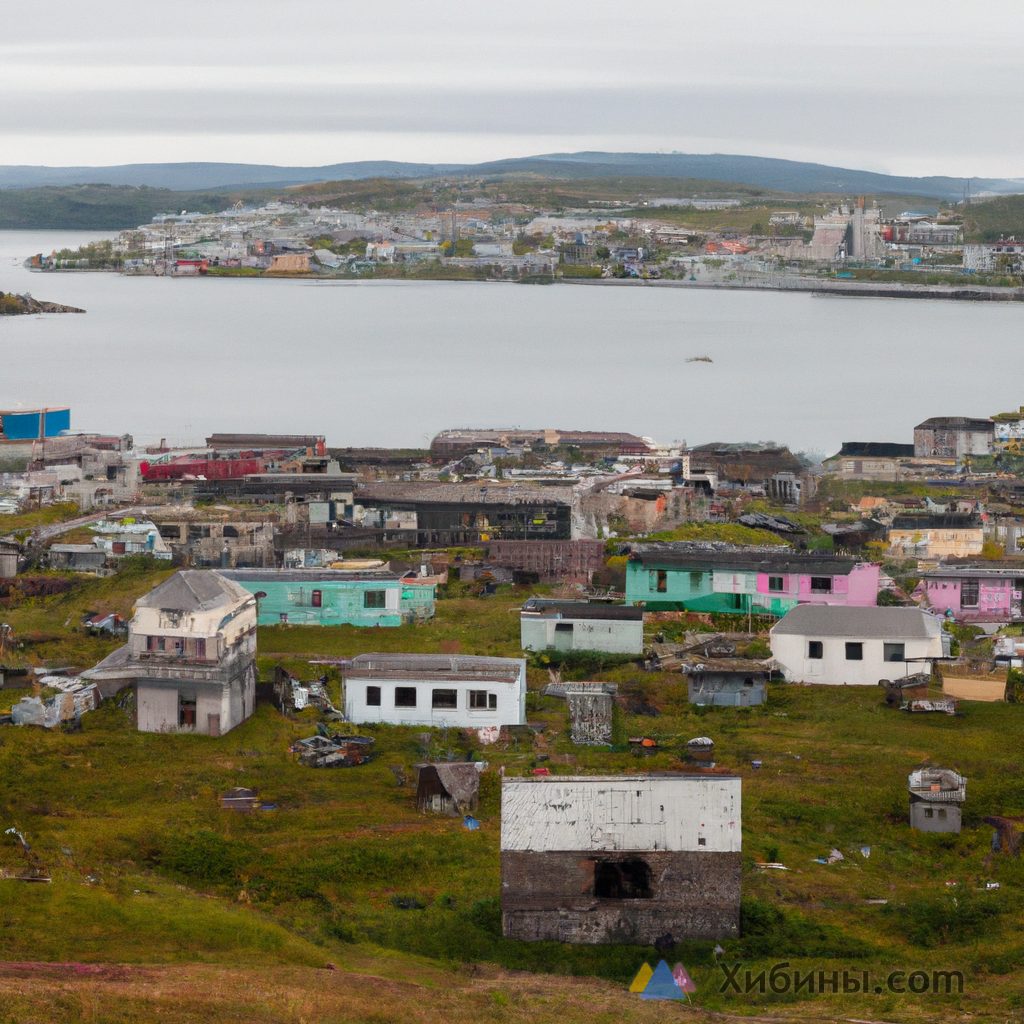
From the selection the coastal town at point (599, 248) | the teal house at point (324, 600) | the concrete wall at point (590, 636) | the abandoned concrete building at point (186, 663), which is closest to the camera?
the abandoned concrete building at point (186, 663)

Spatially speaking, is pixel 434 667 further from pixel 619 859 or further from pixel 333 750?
pixel 619 859

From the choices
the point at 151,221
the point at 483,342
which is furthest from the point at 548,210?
the point at 483,342

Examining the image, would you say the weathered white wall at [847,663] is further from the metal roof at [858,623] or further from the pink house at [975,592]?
the pink house at [975,592]

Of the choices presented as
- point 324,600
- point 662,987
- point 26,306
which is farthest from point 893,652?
point 26,306

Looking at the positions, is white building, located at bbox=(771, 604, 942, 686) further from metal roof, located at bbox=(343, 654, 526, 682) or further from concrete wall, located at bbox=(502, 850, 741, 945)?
→ concrete wall, located at bbox=(502, 850, 741, 945)

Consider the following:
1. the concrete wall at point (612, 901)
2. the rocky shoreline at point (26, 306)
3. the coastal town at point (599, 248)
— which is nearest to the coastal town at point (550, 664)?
the concrete wall at point (612, 901)

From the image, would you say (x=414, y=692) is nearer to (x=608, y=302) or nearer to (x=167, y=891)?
(x=167, y=891)
